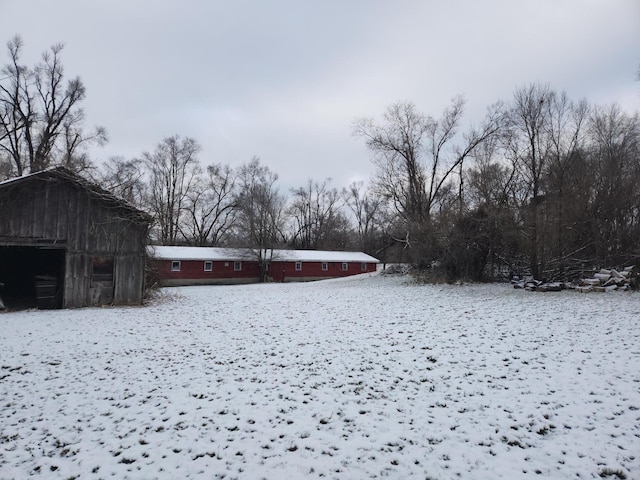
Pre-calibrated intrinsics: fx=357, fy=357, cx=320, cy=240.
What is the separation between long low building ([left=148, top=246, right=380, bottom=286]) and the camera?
109ft

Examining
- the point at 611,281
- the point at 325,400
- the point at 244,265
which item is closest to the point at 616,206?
the point at 611,281

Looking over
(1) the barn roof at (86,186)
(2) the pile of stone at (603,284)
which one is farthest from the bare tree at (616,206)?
(1) the barn roof at (86,186)

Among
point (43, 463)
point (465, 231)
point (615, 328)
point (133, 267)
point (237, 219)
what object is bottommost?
point (43, 463)

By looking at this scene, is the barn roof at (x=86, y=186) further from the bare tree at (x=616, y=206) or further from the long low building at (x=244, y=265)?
the bare tree at (x=616, y=206)

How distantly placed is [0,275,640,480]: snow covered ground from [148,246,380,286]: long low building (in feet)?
76.1

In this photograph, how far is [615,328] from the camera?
9.08 m

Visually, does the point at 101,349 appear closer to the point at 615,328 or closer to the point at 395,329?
the point at 395,329

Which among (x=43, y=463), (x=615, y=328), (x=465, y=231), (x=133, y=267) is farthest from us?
(x=465, y=231)

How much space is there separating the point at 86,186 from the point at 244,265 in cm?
2326

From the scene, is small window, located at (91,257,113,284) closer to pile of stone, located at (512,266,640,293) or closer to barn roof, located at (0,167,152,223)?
barn roof, located at (0,167,152,223)

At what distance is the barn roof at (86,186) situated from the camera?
1327cm

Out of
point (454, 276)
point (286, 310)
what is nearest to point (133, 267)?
point (286, 310)

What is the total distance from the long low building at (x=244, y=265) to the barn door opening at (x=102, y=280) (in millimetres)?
14514

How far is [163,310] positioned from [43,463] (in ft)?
34.9
